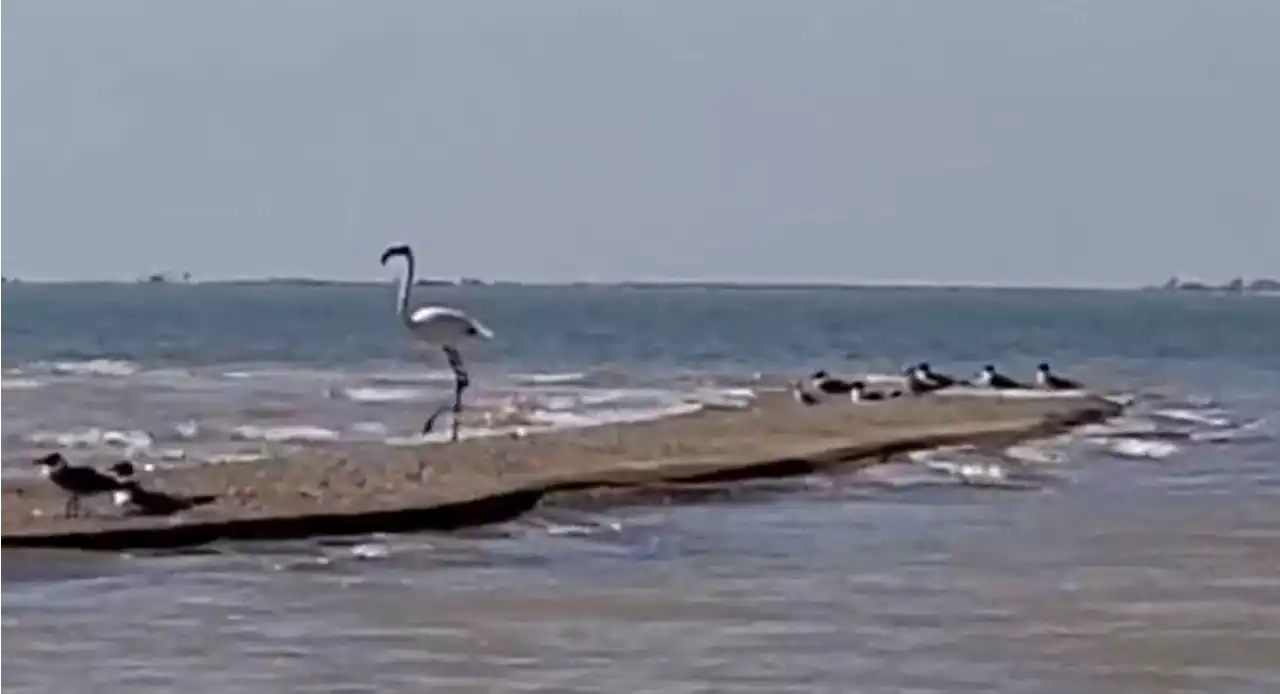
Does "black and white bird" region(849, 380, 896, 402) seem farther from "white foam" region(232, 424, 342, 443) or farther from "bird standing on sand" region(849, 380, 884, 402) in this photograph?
"white foam" region(232, 424, 342, 443)

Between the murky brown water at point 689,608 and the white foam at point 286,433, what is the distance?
830 centimetres

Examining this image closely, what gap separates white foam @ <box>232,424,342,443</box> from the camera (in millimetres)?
26094

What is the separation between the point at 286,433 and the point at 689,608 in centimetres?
1438

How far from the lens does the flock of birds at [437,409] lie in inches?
659

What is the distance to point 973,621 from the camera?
42.9 ft

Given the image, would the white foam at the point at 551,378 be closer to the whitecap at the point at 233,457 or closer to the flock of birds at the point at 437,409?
the flock of birds at the point at 437,409

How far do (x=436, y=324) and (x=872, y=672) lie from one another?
15290 mm

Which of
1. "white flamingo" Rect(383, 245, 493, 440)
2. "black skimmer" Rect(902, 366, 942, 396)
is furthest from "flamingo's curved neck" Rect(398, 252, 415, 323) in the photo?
"black skimmer" Rect(902, 366, 942, 396)

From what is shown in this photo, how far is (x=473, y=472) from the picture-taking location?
20.0m

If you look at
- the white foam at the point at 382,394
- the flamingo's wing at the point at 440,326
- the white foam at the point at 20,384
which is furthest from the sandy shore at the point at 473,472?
the white foam at the point at 20,384

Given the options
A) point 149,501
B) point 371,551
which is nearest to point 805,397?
point 149,501

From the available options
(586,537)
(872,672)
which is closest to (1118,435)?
(586,537)

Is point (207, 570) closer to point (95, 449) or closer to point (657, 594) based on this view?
point (657, 594)

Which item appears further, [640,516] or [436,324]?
[436,324]
